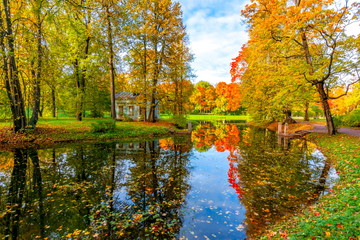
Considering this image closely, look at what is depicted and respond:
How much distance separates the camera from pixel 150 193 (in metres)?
5.76

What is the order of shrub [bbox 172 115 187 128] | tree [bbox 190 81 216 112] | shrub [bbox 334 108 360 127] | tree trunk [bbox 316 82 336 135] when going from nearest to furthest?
1. tree trunk [bbox 316 82 336 135]
2. shrub [bbox 334 108 360 127]
3. shrub [bbox 172 115 187 128]
4. tree [bbox 190 81 216 112]

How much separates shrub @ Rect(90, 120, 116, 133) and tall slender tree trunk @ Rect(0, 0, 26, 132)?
4756 millimetres

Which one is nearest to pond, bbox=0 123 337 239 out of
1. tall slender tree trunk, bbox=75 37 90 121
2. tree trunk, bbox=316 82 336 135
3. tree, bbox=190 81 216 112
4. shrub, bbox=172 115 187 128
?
tree trunk, bbox=316 82 336 135

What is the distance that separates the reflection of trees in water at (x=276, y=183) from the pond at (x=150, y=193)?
0.03 meters

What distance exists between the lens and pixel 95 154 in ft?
34.0

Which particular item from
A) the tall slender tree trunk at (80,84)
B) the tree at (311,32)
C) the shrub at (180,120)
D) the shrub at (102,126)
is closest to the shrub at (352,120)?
the tree at (311,32)

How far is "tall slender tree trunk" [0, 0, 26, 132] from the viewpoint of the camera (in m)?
10.3

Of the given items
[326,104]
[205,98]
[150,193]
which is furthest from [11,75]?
[205,98]

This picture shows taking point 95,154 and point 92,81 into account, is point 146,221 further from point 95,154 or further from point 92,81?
point 92,81

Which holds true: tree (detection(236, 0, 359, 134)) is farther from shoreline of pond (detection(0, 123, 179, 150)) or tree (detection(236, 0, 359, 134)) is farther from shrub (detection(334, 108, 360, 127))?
shoreline of pond (detection(0, 123, 179, 150))

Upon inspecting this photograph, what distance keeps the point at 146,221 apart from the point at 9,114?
13.4 meters

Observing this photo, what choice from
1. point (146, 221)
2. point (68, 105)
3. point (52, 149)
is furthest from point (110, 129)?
point (146, 221)

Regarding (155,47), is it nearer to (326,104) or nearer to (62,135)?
(62,135)

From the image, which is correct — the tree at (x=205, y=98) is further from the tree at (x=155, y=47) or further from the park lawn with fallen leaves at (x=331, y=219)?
the park lawn with fallen leaves at (x=331, y=219)
